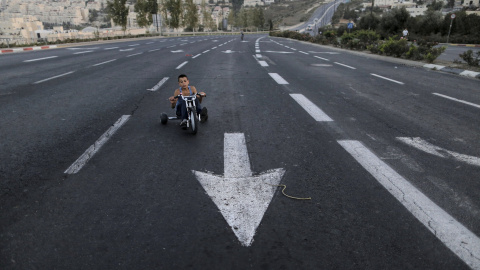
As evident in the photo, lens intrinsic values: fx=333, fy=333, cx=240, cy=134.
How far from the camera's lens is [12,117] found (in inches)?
237

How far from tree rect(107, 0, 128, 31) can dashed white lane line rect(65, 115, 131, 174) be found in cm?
5124

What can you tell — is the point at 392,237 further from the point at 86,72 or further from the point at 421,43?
the point at 421,43

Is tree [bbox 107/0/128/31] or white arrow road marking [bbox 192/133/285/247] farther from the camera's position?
tree [bbox 107/0/128/31]

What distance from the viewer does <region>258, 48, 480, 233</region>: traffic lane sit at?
11.6ft

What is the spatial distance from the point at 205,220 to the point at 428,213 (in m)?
2.00

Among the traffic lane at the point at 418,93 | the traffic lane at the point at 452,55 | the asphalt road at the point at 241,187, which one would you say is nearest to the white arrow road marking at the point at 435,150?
the asphalt road at the point at 241,187

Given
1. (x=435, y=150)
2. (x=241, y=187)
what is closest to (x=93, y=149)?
(x=241, y=187)

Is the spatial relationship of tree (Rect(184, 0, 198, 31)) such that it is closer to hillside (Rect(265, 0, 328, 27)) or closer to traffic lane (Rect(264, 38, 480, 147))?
hillside (Rect(265, 0, 328, 27))

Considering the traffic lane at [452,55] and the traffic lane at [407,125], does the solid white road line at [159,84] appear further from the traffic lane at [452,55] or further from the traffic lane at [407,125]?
the traffic lane at [452,55]

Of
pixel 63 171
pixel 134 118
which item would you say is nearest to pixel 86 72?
pixel 134 118

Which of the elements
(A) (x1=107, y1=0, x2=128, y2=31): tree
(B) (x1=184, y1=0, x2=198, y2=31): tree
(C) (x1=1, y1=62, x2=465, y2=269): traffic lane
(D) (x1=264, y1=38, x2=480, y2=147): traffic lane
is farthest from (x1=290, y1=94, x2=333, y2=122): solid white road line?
(B) (x1=184, y1=0, x2=198, y2=31): tree

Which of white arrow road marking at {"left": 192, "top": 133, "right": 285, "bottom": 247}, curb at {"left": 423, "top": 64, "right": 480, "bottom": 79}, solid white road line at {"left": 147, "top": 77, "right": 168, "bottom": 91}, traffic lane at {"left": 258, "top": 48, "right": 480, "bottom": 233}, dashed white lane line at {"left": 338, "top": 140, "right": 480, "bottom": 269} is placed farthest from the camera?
curb at {"left": 423, "top": 64, "right": 480, "bottom": 79}

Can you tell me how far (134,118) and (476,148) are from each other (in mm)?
5464

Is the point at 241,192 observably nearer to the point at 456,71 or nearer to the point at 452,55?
the point at 456,71
